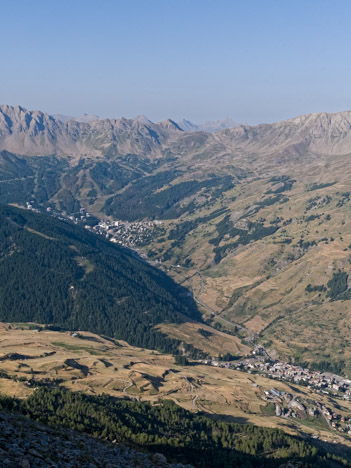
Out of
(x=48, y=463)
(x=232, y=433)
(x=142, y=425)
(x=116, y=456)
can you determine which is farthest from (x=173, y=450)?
(x=48, y=463)

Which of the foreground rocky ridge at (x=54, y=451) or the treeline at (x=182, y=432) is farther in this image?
the treeline at (x=182, y=432)

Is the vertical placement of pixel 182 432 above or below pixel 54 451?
below

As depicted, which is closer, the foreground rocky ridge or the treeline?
the foreground rocky ridge

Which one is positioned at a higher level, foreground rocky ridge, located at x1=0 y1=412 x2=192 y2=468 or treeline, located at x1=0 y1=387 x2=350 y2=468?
foreground rocky ridge, located at x1=0 y1=412 x2=192 y2=468

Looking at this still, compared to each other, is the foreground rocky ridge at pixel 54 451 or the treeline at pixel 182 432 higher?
the foreground rocky ridge at pixel 54 451

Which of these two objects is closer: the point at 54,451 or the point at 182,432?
the point at 54,451
